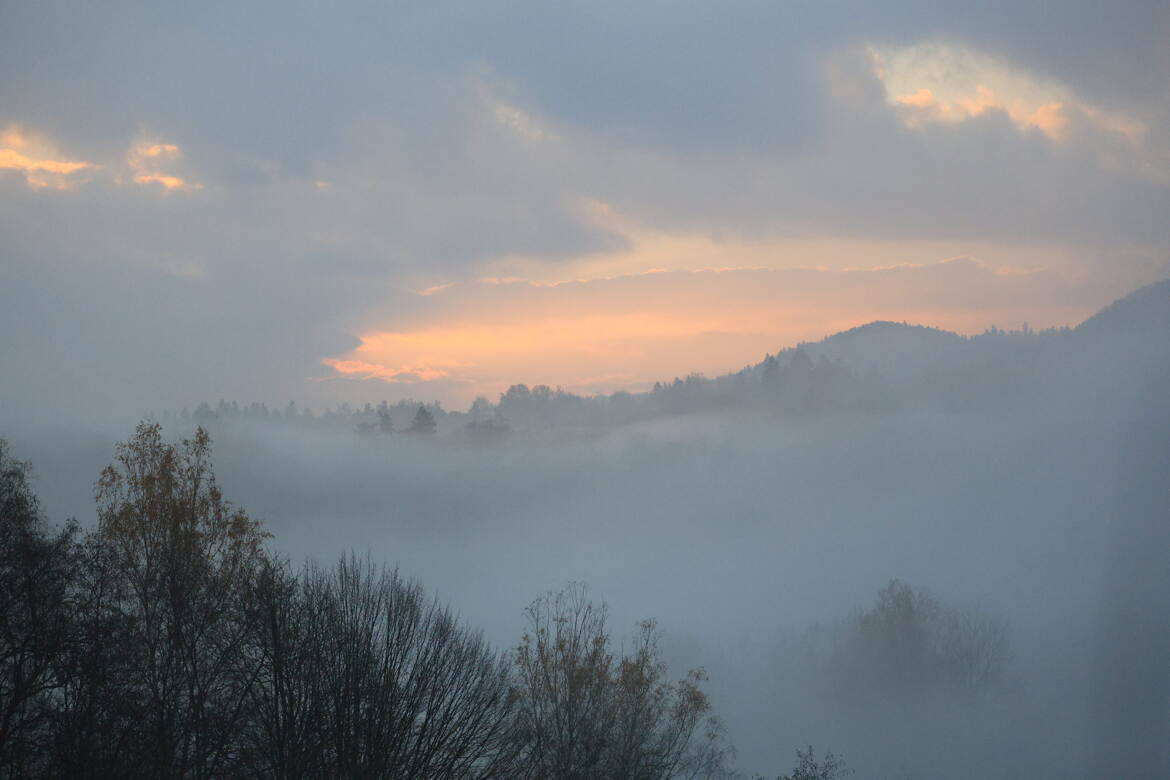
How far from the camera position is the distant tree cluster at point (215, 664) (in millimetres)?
17875

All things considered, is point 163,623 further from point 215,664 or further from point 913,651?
point 913,651

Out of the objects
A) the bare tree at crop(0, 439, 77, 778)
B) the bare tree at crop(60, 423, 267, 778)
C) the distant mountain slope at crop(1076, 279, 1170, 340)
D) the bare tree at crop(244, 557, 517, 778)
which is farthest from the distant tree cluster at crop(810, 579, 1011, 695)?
the distant mountain slope at crop(1076, 279, 1170, 340)

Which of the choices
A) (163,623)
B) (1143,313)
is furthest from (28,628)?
(1143,313)

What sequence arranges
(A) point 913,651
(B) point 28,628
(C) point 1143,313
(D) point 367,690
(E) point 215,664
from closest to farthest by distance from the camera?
(B) point 28,628, (E) point 215,664, (D) point 367,690, (A) point 913,651, (C) point 1143,313

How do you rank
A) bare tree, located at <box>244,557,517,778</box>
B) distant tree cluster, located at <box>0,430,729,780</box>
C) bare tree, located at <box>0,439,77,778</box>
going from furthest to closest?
bare tree, located at <box>244,557,517,778</box> → distant tree cluster, located at <box>0,430,729,780</box> → bare tree, located at <box>0,439,77,778</box>

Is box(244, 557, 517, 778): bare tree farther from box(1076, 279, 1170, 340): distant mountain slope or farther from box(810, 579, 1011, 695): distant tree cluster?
box(1076, 279, 1170, 340): distant mountain slope

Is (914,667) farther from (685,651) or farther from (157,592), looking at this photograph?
(157,592)

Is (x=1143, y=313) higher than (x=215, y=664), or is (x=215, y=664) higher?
(x=1143, y=313)

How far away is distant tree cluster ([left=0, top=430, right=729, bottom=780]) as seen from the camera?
17.9 meters

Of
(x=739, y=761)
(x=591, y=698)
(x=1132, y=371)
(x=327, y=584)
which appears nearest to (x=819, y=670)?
(x=739, y=761)

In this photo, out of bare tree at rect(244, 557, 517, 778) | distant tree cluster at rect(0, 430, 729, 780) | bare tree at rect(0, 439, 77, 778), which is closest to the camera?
bare tree at rect(0, 439, 77, 778)

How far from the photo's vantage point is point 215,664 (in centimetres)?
1973

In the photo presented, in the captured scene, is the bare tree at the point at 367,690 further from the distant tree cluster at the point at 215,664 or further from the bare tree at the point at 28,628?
the bare tree at the point at 28,628

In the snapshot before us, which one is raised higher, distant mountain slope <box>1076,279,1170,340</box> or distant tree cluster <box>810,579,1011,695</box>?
distant mountain slope <box>1076,279,1170,340</box>
